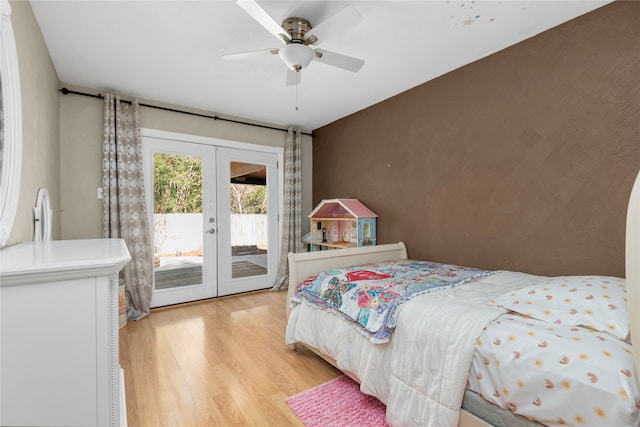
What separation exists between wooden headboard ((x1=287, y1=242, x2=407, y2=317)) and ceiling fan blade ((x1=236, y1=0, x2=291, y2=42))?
151 centimetres

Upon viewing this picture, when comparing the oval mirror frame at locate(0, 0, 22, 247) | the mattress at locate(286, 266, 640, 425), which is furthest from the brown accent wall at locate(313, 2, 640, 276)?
the oval mirror frame at locate(0, 0, 22, 247)

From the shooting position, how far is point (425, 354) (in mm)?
1405

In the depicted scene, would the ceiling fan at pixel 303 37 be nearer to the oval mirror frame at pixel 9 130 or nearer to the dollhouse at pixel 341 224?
the oval mirror frame at pixel 9 130

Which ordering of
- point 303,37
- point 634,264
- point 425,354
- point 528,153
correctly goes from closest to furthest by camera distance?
point 634,264 → point 425,354 → point 303,37 → point 528,153

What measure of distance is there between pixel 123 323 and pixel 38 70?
224 cm

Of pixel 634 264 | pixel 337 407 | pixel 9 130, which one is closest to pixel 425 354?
pixel 337 407

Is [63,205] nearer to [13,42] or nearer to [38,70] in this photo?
[38,70]

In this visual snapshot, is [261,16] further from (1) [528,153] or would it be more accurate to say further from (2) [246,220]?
(2) [246,220]

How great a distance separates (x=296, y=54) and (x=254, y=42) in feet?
1.78

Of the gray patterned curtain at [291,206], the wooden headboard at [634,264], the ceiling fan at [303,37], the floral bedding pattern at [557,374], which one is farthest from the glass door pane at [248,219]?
the wooden headboard at [634,264]

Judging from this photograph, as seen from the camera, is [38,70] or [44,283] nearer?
[44,283]

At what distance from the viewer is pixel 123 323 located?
2881mm

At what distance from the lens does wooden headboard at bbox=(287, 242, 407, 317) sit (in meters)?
2.32

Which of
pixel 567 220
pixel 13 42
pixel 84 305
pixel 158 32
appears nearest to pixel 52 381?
pixel 84 305
